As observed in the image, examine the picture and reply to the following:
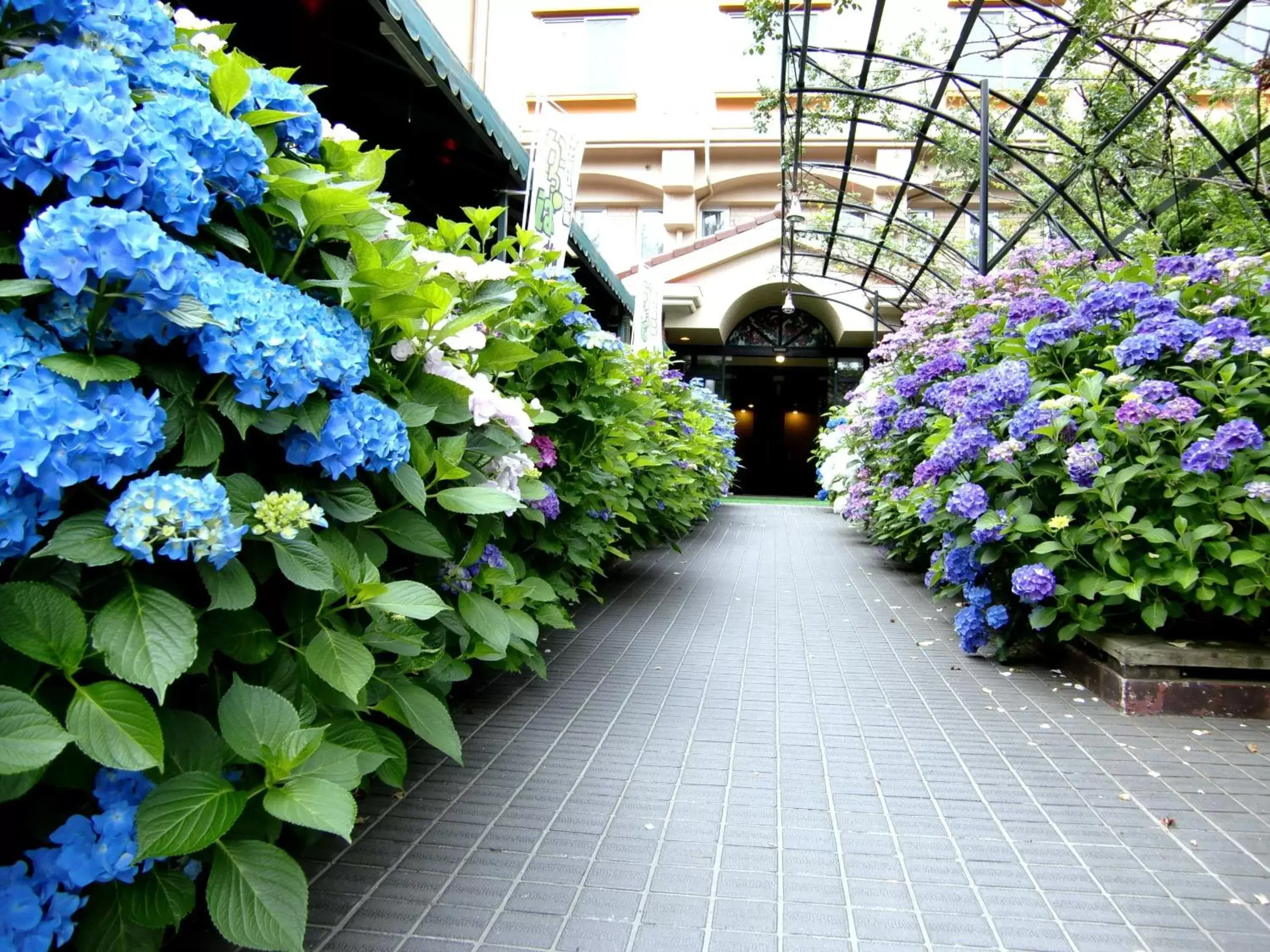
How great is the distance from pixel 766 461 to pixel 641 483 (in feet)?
58.3

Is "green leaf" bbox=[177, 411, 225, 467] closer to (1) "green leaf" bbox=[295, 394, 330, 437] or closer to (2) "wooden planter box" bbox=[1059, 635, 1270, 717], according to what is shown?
(1) "green leaf" bbox=[295, 394, 330, 437]

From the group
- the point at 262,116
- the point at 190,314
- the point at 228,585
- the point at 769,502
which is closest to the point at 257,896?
the point at 228,585

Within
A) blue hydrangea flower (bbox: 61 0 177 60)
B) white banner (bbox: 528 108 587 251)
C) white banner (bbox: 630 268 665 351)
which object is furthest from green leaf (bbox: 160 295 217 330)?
white banner (bbox: 630 268 665 351)

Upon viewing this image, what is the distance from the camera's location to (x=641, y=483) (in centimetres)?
577

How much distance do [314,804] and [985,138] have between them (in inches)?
297

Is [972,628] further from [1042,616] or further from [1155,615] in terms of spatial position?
[1155,615]

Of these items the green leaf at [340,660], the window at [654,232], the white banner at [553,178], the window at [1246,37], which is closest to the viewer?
the green leaf at [340,660]

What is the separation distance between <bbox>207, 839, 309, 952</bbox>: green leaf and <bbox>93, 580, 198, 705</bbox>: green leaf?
40cm

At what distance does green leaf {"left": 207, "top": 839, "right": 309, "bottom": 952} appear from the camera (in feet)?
4.65

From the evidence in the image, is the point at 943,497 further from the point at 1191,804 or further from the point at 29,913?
the point at 29,913

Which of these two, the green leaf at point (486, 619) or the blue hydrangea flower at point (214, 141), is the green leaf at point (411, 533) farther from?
the blue hydrangea flower at point (214, 141)

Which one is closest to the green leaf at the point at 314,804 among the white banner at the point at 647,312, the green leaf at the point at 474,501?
the green leaf at the point at 474,501

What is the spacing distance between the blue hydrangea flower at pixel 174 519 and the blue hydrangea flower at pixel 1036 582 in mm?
3365

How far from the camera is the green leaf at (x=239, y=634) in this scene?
1570mm
